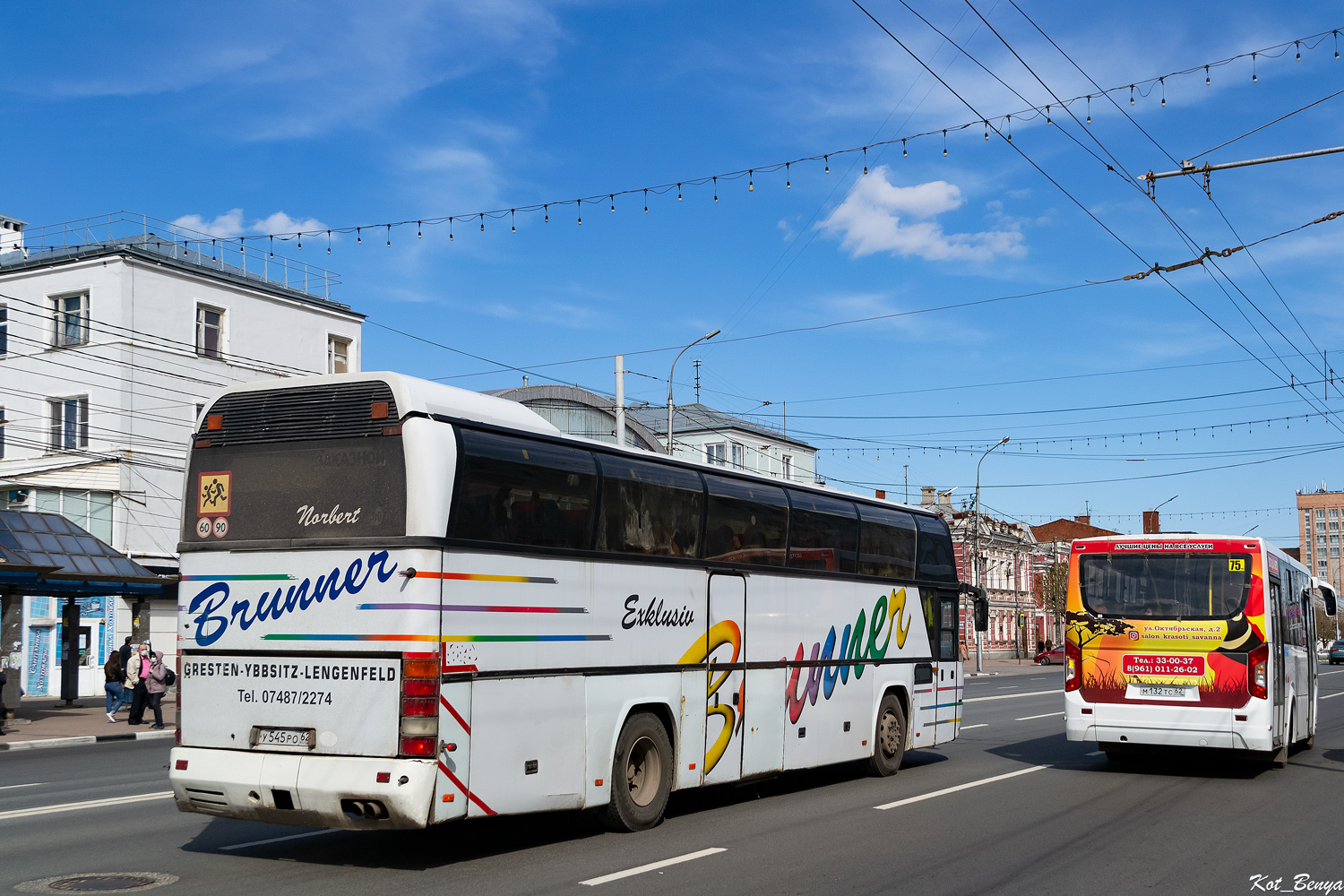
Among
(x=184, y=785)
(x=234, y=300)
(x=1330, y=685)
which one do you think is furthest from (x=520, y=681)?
(x=1330, y=685)

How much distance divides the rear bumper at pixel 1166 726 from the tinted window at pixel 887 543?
2.64 meters

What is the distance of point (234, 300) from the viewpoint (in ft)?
141

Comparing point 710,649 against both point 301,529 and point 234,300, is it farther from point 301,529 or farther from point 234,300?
point 234,300

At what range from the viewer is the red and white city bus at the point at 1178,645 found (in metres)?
14.9

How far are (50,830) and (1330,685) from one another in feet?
154

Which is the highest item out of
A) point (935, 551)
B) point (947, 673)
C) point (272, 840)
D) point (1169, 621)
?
point (935, 551)

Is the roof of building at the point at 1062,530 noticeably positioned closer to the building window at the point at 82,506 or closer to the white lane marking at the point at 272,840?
the building window at the point at 82,506

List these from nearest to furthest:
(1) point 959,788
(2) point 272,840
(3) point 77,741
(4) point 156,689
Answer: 1. (2) point 272,840
2. (1) point 959,788
3. (3) point 77,741
4. (4) point 156,689

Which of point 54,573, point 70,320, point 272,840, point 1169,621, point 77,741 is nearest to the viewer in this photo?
point 272,840

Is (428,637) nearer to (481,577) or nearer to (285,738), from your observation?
(481,577)

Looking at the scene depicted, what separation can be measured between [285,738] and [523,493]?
2468 millimetres

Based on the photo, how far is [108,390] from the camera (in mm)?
38969

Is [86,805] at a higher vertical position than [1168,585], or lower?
lower

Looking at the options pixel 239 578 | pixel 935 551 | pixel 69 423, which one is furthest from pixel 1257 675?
pixel 69 423
